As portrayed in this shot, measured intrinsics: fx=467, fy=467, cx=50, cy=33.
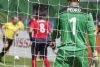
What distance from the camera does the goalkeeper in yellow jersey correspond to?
45.2 feet

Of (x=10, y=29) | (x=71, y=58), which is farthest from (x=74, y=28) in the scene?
(x=10, y=29)

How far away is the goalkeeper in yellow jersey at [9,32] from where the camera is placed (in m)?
13.8

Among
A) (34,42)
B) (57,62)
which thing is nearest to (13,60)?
(34,42)

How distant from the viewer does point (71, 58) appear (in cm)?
613

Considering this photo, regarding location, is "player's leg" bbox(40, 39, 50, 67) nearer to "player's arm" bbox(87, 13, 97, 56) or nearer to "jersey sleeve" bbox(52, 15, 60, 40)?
"jersey sleeve" bbox(52, 15, 60, 40)

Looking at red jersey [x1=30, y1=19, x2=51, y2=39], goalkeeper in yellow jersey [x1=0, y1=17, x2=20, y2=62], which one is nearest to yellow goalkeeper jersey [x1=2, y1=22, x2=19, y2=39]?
goalkeeper in yellow jersey [x1=0, y1=17, x2=20, y2=62]

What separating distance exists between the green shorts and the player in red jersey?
537cm

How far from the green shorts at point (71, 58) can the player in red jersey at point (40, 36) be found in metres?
5.37

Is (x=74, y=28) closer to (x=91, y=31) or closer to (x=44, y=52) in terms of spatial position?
(x=91, y=31)

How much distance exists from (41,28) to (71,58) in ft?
19.0

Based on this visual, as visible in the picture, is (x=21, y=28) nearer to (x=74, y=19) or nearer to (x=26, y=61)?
(x=26, y=61)

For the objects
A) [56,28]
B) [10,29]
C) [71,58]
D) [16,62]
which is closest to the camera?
[71,58]

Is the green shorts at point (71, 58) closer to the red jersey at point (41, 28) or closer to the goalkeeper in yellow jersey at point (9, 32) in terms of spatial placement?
Result: the red jersey at point (41, 28)

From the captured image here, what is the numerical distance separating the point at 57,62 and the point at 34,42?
5867mm
